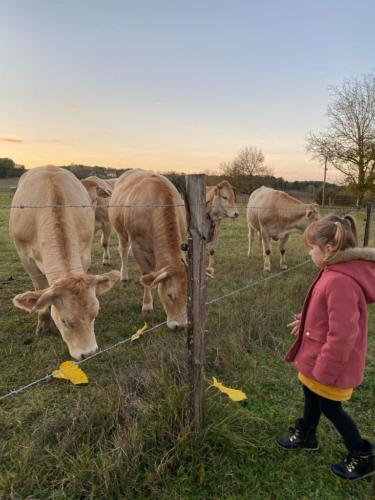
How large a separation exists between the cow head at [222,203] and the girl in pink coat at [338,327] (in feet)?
25.6

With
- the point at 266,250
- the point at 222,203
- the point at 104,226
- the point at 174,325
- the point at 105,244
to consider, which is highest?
the point at 222,203

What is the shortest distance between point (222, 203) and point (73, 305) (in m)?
7.47

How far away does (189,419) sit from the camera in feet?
8.92

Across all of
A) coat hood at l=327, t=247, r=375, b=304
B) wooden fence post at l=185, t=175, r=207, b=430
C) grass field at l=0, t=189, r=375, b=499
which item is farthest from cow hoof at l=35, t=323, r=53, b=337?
coat hood at l=327, t=247, r=375, b=304

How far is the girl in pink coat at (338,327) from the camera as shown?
232cm

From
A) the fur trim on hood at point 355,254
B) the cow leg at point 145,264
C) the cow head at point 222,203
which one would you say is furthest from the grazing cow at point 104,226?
the fur trim on hood at point 355,254

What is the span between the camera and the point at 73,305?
3506 millimetres

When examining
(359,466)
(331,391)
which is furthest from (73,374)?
(359,466)

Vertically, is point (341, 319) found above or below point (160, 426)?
above

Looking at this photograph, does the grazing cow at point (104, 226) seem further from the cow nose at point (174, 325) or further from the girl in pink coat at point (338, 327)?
the girl in pink coat at point (338, 327)

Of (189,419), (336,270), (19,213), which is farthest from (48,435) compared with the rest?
(19,213)

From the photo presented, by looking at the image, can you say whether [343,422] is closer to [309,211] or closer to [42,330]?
[42,330]

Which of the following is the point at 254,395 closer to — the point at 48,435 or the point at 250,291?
the point at 48,435

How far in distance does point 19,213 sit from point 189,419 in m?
3.45
